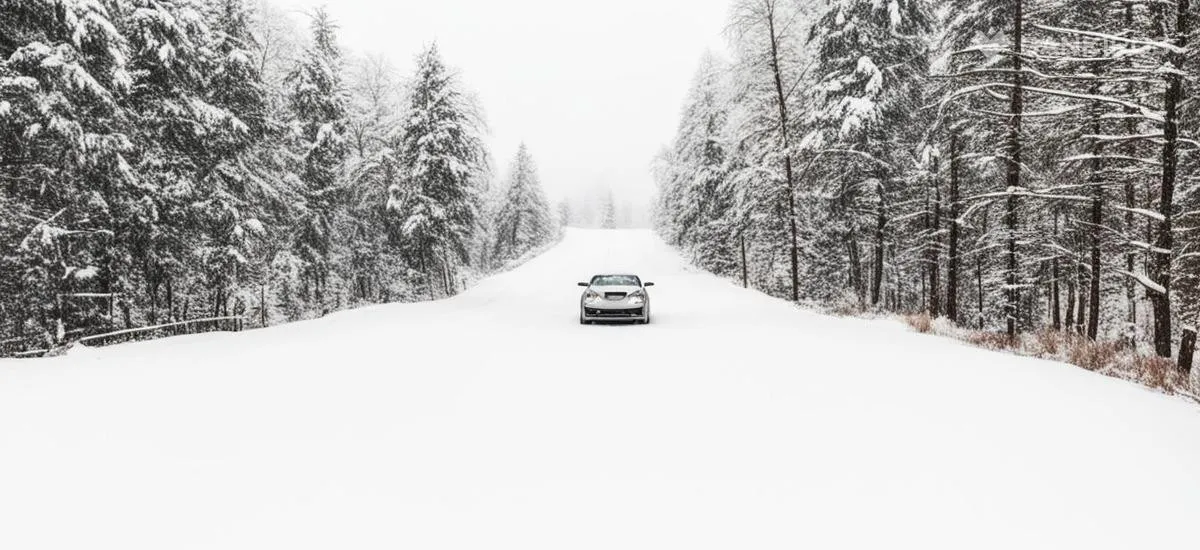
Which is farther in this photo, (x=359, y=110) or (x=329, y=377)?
(x=359, y=110)

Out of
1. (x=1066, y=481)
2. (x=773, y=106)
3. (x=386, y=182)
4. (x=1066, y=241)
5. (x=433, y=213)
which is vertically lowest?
(x=1066, y=481)

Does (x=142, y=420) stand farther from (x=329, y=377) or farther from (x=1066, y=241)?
(x=1066, y=241)

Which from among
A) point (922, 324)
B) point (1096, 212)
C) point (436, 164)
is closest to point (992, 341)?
point (922, 324)

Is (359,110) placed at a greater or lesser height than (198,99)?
greater

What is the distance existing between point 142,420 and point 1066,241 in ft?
75.8

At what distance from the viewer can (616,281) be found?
52.7ft

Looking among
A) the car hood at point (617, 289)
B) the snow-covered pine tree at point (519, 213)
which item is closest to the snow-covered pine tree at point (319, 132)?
the car hood at point (617, 289)

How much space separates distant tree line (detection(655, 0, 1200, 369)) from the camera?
9.66 meters

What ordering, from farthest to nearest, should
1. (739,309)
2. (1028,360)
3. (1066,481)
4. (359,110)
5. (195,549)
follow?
(359,110) < (739,309) < (1028,360) < (1066,481) < (195,549)

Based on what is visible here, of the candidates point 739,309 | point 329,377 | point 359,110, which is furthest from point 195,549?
point 359,110

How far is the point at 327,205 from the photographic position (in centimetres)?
2480

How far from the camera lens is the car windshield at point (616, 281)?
617 inches

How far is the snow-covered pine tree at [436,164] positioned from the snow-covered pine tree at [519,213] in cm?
3178

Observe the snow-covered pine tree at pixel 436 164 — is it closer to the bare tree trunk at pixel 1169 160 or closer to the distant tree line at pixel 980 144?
the distant tree line at pixel 980 144
